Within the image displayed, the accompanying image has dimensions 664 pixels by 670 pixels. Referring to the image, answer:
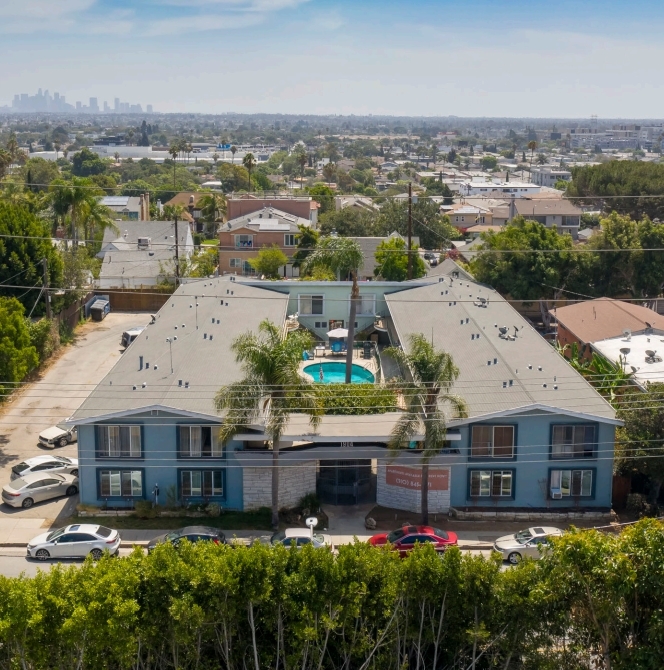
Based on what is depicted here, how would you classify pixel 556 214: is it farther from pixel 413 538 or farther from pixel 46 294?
pixel 413 538

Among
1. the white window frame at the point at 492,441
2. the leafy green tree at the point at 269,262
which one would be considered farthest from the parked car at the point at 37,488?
the leafy green tree at the point at 269,262

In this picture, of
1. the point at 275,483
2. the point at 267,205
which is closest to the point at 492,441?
the point at 275,483

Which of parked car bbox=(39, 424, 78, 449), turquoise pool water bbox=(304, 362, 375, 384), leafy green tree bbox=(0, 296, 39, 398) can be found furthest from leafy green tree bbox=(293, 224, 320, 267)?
parked car bbox=(39, 424, 78, 449)

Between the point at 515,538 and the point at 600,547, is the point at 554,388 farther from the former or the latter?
the point at 600,547

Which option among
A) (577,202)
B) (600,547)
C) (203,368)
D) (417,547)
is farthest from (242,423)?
(577,202)

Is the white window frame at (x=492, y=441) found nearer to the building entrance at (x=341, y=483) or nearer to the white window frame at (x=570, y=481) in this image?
the white window frame at (x=570, y=481)

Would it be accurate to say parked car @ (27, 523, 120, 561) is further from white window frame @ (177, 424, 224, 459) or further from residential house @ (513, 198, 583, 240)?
residential house @ (513, 198, 583, 240)

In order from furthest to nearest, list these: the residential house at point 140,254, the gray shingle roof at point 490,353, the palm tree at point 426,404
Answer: the residential house at point 140,254, the gray shingle roof at point 490,353, the palm tree at point 426,404
